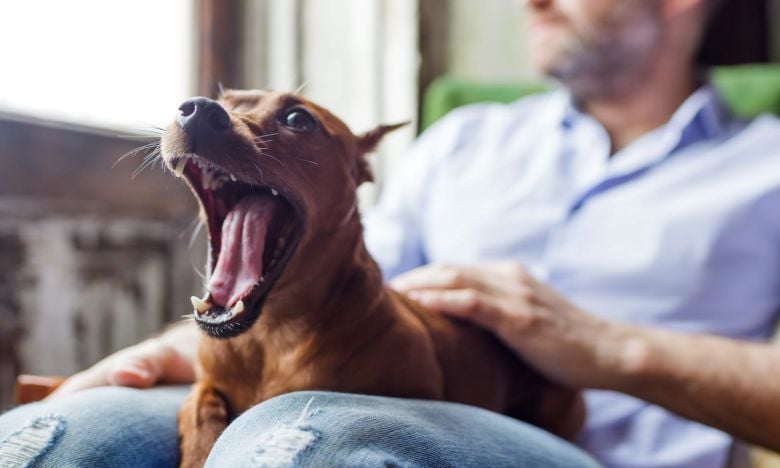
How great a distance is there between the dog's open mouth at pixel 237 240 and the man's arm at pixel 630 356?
0.31 meters

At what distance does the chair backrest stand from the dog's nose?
1.05m

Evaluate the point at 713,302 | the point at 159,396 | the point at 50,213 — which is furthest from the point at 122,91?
the point at 713,302

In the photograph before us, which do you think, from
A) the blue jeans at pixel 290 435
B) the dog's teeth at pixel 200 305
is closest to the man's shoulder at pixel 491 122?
the blue jeans at pixel 290 435

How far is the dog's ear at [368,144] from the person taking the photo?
78 centimetres

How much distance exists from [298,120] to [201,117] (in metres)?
0.13

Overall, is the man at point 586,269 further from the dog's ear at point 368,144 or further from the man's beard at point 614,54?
the dog's ear at point 368,144

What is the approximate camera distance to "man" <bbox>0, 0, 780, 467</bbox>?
647 millimetres

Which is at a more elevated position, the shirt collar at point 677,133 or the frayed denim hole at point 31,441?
the shirt collar at point 677,133

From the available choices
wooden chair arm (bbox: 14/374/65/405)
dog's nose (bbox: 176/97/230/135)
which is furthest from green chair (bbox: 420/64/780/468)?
wooden chair arm (bbox: 14/374/65/405)

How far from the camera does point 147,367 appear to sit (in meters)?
0.84

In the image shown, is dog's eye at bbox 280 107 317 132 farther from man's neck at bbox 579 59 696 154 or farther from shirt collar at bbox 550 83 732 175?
Answer: man's neck at bbox 579 59 696 154

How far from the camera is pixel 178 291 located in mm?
1583

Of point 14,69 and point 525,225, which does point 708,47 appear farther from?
point 14,69

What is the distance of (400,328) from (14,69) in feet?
3.18
